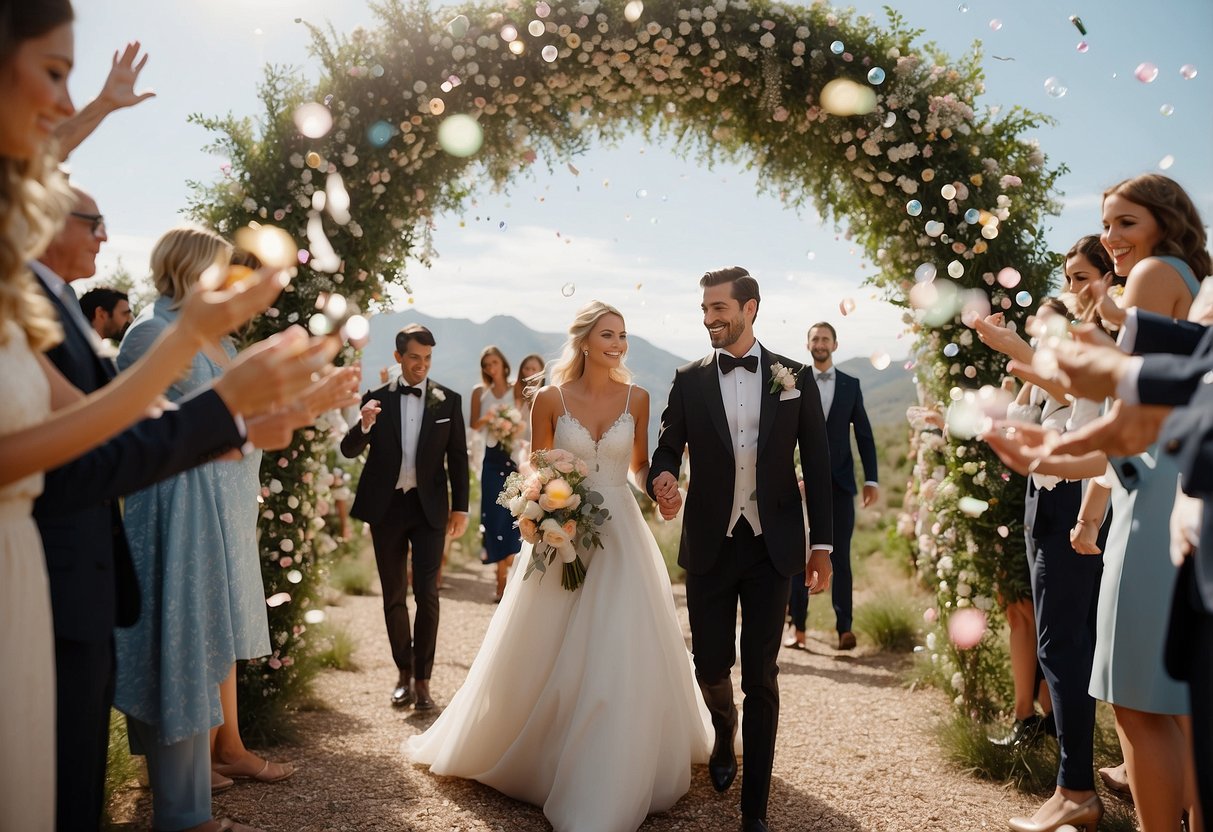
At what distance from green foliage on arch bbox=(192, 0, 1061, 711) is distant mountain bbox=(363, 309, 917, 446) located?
76 cm

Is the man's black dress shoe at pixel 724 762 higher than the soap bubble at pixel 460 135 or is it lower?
lower

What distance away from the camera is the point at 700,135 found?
6.52 m

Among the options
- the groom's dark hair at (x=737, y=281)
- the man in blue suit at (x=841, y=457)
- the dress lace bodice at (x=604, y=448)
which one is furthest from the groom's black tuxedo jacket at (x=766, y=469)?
the man in blue suit at (x=841, y=457)

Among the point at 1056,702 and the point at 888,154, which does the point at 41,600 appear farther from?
the point at 888,154

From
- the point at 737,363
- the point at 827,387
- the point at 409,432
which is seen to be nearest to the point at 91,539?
the point at 737,363

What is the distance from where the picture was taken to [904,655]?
303 inches

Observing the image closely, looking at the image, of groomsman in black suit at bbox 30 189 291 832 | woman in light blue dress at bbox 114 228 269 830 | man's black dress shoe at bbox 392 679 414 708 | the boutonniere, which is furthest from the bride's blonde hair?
groomsman in black suit at bbox 30 189 291 832

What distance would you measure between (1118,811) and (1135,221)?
285 cm

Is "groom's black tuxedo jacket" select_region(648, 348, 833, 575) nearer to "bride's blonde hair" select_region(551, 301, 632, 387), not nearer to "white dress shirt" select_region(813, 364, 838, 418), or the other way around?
"bride's blonde hair" select_region(551, 301, 632, 387)

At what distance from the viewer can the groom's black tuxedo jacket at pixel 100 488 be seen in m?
1.88

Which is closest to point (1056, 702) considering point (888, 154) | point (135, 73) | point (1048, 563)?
point (1048, 563)

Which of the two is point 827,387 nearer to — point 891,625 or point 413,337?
point 891,625

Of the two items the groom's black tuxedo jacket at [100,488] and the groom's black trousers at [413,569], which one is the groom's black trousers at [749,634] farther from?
the groom's black tuxedo jacket at [100,488]

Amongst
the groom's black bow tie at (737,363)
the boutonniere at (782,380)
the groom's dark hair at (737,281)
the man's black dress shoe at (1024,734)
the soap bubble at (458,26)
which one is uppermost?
the soap bubble at (458,26)
